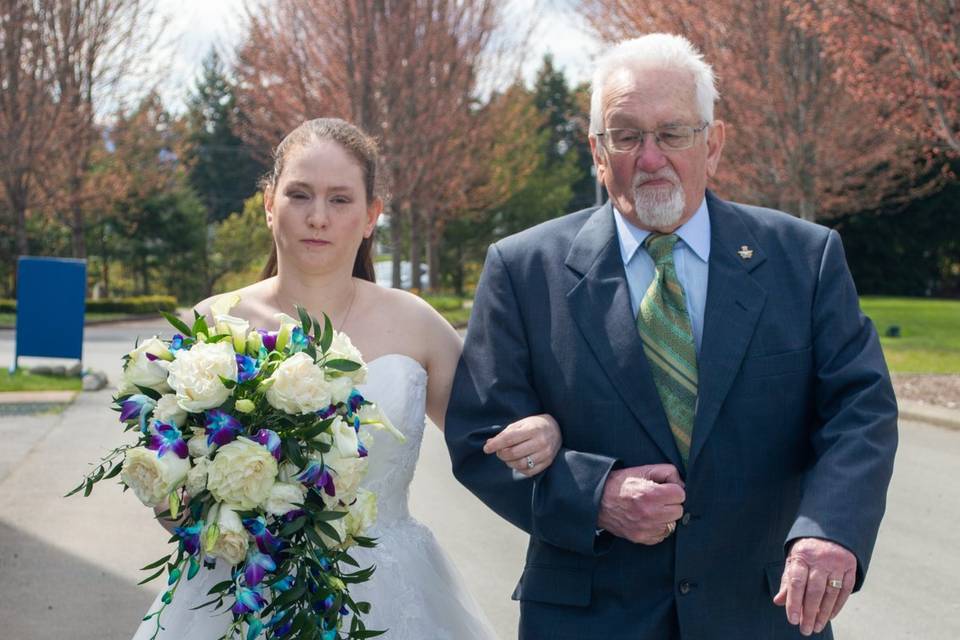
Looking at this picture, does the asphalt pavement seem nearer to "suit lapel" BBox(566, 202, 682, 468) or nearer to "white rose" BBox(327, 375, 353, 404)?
"white rose" BBox(327, 375, 353, 404)

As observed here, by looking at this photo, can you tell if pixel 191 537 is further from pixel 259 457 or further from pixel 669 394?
pixel 669 394

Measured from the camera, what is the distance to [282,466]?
2826 millimetres

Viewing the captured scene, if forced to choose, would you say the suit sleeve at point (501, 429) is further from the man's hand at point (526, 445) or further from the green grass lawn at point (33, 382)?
the green grass lawn at point (33, 382)

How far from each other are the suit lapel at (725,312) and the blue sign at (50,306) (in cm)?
1312

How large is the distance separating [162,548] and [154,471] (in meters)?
4.94

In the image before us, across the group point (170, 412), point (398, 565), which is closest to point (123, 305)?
point (398, 565)

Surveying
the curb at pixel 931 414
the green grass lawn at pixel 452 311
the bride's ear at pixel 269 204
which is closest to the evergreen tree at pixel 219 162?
the green grass lawn at pixel 452 311

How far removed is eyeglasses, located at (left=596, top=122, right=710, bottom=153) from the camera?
3.04 metres

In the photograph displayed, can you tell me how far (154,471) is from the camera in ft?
8.96

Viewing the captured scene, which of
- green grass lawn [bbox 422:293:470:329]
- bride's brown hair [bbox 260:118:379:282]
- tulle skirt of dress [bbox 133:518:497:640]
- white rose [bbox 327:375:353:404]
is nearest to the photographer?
white rose [bbox 327:375:353:404]

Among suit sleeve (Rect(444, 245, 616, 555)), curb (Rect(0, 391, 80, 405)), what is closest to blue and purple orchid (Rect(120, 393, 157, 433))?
suit sleeve (Rect(444, 245, 616, 555))

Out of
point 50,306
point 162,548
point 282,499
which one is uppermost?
point 282,499

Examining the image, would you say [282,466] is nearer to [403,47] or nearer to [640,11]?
[640,11]

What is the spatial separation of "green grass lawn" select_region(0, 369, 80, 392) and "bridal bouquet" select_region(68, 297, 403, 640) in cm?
1276
